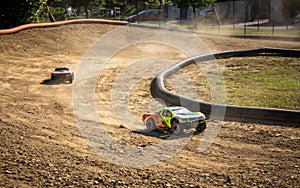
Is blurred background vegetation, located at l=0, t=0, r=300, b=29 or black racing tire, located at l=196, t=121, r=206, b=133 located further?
blurred background vegetation, located at l=0, t=0, r=300, b=29

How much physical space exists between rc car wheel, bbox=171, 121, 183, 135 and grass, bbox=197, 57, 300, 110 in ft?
11.5

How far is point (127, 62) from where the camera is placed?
74.4ft

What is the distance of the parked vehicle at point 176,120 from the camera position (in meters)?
9.93

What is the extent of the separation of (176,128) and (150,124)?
862 millimetres

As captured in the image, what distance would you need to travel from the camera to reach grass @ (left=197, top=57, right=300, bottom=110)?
1292 cm

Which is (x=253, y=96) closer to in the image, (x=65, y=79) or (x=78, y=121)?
(x=78, y=121)

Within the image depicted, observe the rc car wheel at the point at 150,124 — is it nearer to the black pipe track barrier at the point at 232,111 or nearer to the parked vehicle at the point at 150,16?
the black pipe track barrier at the point at 232,111

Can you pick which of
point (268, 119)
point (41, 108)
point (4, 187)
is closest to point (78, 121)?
point (41, 108)

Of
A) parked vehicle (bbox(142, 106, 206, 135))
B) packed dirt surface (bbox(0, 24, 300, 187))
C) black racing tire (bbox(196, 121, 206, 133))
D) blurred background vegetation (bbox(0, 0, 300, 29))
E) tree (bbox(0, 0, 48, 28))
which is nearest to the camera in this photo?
packed dirt surface (bbox(0, 24, 300, 187))

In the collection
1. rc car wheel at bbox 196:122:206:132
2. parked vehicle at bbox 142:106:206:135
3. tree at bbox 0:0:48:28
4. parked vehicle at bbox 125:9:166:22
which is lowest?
rc car wheel at bbox 196:122:206:132

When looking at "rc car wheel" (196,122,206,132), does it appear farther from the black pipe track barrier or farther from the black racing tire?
the black pipe track barrier

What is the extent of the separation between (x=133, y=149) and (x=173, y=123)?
1.62 meters

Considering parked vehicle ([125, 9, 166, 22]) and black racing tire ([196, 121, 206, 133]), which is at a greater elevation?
parked vehicle ([125, 9, 166, 22])

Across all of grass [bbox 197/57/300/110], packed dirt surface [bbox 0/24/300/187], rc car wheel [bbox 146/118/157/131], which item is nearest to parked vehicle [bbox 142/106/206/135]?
rc car wheel [bbox 146/118/157/131]
